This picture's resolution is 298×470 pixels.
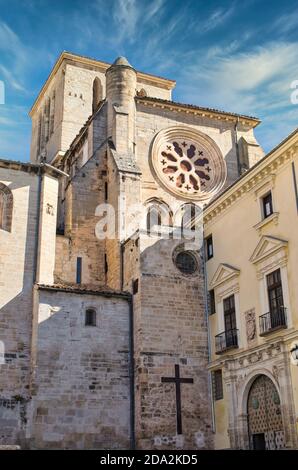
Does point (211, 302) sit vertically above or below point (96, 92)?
below

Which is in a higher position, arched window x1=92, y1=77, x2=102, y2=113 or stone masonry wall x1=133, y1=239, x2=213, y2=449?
arched window x1=92, y1=77, x2=102, y2=113

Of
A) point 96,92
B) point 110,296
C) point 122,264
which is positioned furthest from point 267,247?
point 96,92

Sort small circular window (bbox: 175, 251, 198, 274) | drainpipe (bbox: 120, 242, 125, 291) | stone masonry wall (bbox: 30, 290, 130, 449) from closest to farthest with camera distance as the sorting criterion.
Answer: stone masonry wall (bbox: 30, 290, 130, 449), small circular window (bbox: 175, 251, 198, 274), drainpipe (bbox: 120, 242, 125, 291)

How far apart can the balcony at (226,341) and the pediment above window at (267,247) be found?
2.60 meters

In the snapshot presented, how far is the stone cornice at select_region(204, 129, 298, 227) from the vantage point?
1905 cm

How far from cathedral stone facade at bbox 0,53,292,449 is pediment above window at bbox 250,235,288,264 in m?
3.65

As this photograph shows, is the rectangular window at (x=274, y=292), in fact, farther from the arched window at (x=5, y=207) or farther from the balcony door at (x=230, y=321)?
the arched window at (x=5, y=207)

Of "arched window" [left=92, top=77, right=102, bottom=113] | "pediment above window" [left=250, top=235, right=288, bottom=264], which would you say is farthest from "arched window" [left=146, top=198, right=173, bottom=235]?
"arched window" [left=92, top=77, right=102, bottom=113]

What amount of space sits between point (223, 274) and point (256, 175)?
3.76m

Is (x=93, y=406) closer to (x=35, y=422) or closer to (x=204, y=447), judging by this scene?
(x=35, y=422)

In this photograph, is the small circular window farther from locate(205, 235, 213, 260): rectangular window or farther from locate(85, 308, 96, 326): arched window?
locate(85, 308, 96, 326): arched window

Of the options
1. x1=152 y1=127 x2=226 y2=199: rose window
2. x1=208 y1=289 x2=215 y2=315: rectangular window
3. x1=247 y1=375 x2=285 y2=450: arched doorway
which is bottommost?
x1=247 y1=375 x2=285 y2=450: arched doorway

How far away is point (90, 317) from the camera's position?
21438mm

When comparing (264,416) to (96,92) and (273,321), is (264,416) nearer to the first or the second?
(273,321)
